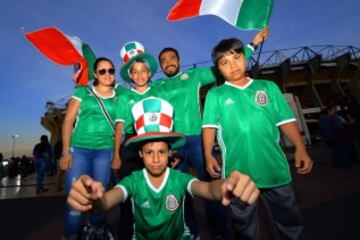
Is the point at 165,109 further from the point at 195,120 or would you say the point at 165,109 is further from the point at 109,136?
the point at 109,136

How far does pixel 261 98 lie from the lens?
8.45 feet

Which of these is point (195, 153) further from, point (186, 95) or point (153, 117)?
point (153, 117)

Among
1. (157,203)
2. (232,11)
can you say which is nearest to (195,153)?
(157,203)

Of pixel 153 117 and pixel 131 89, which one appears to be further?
pixel 131 89

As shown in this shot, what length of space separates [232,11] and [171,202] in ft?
9.44

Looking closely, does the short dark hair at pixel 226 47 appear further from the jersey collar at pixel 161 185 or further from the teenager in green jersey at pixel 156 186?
the jersey collar at pixel 161 185

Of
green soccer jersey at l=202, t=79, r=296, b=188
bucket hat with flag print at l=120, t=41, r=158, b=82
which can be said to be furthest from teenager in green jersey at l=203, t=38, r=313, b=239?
bucket hat with flag print at l=120, t=41, r=158, b=82

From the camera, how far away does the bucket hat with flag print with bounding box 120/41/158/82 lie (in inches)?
133

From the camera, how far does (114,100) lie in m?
3.39

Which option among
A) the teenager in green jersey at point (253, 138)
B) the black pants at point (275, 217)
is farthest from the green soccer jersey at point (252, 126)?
the black pants at point (275, 217)

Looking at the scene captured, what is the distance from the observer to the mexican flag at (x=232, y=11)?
353cm

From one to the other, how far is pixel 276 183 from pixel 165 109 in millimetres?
1150

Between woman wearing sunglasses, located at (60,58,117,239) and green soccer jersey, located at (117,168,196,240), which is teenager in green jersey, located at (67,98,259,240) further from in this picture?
woman wearing sunglasses, located at (60,58,117,239)

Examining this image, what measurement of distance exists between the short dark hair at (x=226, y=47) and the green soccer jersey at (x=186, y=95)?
16.3 inches
